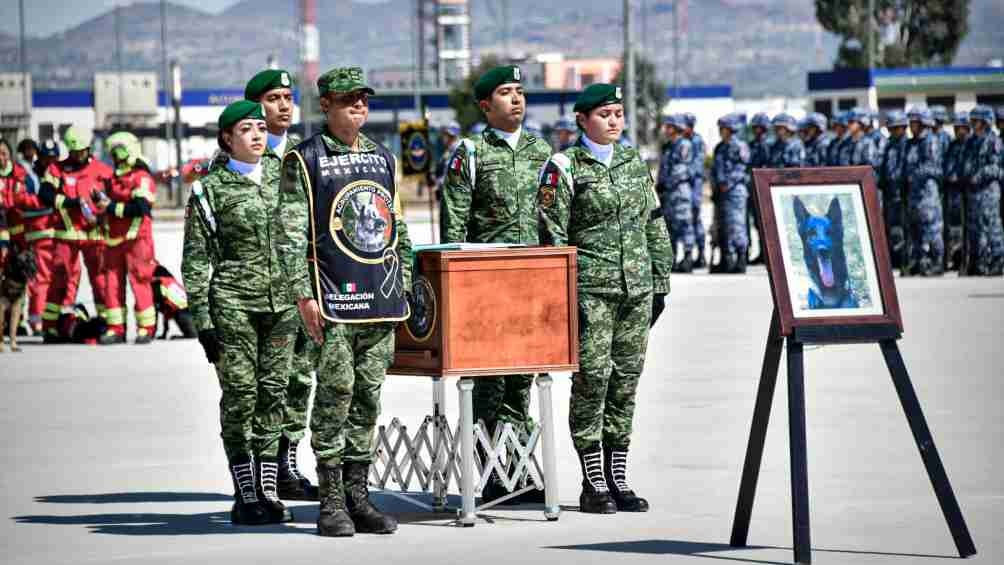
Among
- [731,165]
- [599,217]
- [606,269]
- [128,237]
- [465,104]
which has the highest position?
[465,104]

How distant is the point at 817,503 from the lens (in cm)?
957

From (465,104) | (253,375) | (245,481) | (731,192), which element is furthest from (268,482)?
(465,104)

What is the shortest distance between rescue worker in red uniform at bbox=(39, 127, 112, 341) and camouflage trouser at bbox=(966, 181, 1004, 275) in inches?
451

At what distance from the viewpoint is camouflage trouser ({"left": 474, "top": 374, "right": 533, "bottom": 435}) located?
9844 millimetres

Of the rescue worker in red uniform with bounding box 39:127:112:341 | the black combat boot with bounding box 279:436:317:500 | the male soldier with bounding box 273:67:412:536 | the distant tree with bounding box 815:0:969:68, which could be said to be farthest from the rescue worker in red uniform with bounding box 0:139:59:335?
the distant tree with bounding box 815:0:969:68

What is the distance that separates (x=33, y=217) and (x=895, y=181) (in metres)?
11.7

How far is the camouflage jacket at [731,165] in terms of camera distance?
2711 cm

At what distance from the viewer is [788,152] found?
26906mm

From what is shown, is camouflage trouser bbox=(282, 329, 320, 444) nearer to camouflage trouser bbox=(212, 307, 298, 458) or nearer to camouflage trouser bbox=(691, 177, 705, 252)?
camouflage trouser bbox=(212, 307, 298, 458)

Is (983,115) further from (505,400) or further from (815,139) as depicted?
(505,400)

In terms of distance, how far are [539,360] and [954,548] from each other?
6.61ft

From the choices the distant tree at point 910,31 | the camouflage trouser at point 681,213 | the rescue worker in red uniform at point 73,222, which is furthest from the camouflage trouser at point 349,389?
the distant tree at point 910,31

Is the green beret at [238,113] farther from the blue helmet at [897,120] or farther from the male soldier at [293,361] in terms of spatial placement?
the blue helmet at [897,120]

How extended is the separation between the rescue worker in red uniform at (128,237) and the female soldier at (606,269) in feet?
29.7
